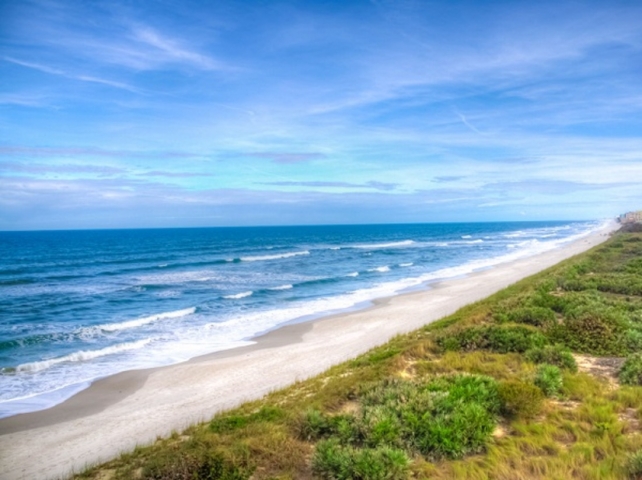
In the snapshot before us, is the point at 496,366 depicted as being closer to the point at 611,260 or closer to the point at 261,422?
the point at 261,422

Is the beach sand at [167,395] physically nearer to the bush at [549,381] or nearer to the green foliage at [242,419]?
the green foliage at [242,419]

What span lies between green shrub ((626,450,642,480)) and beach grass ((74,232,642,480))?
0.05ft

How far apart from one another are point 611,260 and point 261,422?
36622mm

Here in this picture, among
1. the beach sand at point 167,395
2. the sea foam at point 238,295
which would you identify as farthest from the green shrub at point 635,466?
the sea foam at point 238,295

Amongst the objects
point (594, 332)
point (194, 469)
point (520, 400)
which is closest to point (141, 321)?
point (194, 469)

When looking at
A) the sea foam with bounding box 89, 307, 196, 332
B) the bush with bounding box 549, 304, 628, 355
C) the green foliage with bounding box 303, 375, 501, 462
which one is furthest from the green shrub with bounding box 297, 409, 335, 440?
the sea foam with bounding box 89, 307, 196, 332

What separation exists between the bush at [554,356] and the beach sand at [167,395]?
6724 mm

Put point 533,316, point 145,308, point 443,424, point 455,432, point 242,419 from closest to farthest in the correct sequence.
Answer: point 455,432 → point 443,424 → point 242,419 → point 533,316 → point 145,308

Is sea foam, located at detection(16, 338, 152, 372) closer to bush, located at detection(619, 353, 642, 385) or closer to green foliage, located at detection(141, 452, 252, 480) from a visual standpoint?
green foliage, located at detection(141, 452, 252, 480)

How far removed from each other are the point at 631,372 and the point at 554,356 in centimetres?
167

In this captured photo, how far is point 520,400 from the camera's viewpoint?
8633mm

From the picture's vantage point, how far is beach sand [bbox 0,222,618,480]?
10562 millimetres

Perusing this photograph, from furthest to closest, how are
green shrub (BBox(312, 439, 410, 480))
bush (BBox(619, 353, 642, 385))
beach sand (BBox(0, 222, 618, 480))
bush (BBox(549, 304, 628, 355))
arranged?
bush (BBox(549, 304, 628, 355)) < beach sand (BBox(0, 222, 618, 480)) < bush (BBox(619, 353, 642, 385)) < green shrub (BBox(312, 439, 410, 480))

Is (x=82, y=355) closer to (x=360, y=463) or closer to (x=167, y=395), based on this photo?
(x=167, y=395)
